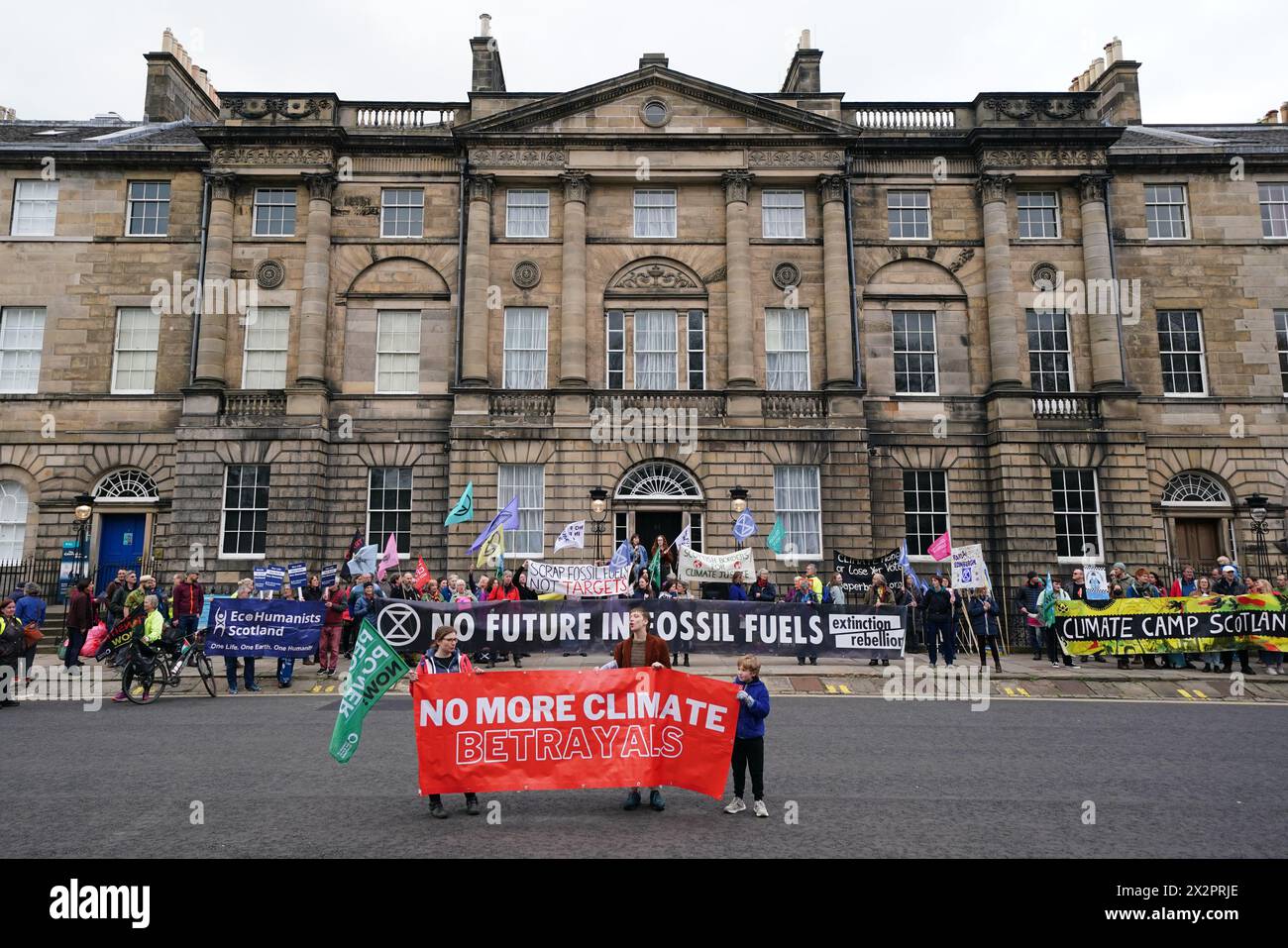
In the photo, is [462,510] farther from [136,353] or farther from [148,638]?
[136,353]

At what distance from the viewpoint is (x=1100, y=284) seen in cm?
2734

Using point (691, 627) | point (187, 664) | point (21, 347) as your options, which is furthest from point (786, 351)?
point (21, 347)

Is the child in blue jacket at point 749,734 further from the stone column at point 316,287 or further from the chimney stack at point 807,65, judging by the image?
the chimney stack at point 807,65

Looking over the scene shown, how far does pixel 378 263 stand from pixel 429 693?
22.1 meters

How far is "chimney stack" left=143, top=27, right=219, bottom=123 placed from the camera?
106 feet

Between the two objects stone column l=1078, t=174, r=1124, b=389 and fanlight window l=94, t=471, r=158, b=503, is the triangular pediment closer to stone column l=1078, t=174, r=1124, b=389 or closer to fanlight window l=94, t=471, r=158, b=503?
stone column l=1078, t=174, r=1124, b=389

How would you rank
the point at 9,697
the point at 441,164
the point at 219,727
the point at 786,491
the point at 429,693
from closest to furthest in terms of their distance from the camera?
the point at 429,693, the point at 219,727, the point at 9,697, the point at 786,491, the point at 441,164

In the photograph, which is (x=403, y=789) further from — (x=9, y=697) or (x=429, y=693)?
(x=9, y=697)

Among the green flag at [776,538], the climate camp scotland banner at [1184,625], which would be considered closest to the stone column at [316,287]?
the green flag at [776,538]

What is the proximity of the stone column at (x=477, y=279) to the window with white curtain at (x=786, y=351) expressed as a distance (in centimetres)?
905

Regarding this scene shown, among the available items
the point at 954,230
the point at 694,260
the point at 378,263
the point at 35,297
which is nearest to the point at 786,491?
the point at 694,260

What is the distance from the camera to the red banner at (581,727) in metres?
8.37

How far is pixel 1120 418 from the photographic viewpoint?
26438mm

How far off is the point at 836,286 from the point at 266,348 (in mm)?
18443
